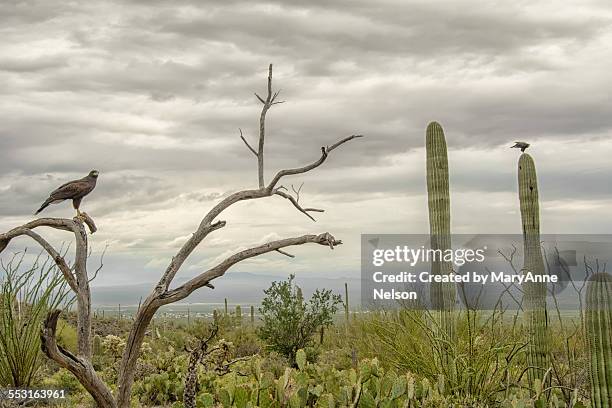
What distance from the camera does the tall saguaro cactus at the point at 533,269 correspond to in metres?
9.45

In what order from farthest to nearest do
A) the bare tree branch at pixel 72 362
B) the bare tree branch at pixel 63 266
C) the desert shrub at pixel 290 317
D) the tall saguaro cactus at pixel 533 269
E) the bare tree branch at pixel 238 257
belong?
the desert shrub at pixel 290 317, the tall saguaro cactus at pixel 533 269, the bare tree branch at pixel 63 266, the bare tree branch at pixel 238 257, the bare tree branch at pixel 72 362

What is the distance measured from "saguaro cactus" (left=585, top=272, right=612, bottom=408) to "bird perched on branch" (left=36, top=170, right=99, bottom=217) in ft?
14.4

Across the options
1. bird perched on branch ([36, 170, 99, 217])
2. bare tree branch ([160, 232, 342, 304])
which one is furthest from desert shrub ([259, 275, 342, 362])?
bare tree branch ([160, 232, 342, 304])

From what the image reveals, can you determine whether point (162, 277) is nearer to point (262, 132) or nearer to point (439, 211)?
point (262, 132)

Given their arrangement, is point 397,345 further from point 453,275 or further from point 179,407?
point 179,407

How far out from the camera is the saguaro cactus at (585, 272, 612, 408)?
5648mm

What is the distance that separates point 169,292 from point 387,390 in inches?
84.7

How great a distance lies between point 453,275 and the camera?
9820 mm

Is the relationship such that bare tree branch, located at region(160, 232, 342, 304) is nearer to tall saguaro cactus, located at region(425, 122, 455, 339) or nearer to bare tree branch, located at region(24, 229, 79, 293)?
bare tree branch, located at region(24, 229, 79, 293)

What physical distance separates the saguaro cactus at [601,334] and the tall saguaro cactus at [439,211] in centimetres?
384

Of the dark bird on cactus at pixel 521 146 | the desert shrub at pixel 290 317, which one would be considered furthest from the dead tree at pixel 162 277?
the desert shrub at pixel 290 317

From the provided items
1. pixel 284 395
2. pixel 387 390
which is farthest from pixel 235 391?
pixel 387 390

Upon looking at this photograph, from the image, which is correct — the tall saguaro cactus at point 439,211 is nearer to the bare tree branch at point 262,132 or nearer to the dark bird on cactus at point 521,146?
the dark bird on cactus at point 521,146

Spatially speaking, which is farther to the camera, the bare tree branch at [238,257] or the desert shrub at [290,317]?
the desert shrub at [290,317]
